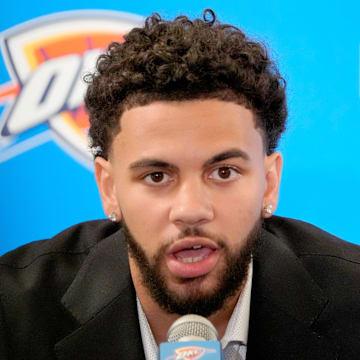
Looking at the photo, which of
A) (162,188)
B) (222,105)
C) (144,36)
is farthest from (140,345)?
(144,36)

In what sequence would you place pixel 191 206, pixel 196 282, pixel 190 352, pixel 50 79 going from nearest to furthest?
pixel 190 352 → pixel 191 206 → pixel 196 282 → pixel 50 79

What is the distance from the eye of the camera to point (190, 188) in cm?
155

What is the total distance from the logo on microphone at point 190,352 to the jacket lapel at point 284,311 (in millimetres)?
859

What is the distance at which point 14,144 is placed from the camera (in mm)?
2879

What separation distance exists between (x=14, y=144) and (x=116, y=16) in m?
0.82

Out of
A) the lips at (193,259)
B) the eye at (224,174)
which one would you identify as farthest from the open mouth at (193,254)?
the eye at (224,174)

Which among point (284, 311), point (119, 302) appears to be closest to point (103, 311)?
point (119, 302)

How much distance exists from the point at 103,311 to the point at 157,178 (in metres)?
0.52

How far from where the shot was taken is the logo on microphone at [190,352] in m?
1.03

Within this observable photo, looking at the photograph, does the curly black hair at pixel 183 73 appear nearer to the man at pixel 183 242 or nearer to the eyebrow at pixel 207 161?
the man at pixel 183 242

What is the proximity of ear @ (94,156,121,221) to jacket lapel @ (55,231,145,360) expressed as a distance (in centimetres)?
21

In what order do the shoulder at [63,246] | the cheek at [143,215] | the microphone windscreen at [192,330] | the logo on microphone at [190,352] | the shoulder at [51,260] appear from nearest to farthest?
the logo on microphone at [190,352], the microphone windscreen at [192,330], the cheek at [143,215], the shoulder at [51,260], the shoulder at [63,246]

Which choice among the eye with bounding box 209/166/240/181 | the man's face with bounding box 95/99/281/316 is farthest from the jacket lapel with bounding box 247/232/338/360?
the eye with bounding box 209/166/240/181

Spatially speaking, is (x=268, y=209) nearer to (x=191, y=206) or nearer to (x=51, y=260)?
(x=191, y=206)
